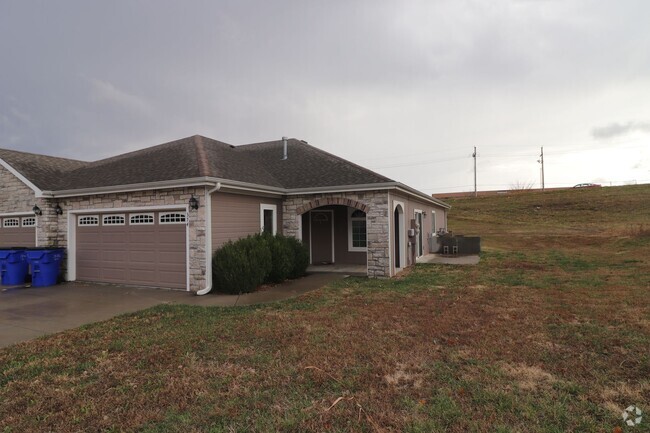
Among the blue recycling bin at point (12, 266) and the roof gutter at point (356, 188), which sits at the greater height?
the roof gutter at point (356, 188)

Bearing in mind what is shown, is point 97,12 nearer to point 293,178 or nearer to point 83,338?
point 293,178

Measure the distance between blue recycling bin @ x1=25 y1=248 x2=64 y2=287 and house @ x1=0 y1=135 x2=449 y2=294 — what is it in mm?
619

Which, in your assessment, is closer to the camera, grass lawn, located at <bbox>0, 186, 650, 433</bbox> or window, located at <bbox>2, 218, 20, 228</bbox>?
grass lawn, located at <bbox>0, 186, 650, 433</bbox>

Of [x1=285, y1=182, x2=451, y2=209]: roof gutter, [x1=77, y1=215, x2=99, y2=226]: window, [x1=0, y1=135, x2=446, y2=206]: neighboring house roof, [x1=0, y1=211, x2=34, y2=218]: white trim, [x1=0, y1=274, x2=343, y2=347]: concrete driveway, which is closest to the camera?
[x1=0, y1=274, x2=343, y2=347]: concrete driveway

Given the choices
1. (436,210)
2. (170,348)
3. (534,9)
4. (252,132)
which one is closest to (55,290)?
(170,348)

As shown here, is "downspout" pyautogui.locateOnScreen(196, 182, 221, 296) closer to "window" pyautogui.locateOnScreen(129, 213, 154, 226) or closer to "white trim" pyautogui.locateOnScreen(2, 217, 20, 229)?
"window" pyautogui.locateOnScreen(129, 213, 154, 226)

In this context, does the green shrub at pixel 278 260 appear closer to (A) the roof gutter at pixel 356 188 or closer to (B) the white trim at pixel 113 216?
(A) the roof gutter at pixel 356 188

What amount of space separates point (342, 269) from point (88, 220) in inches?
329

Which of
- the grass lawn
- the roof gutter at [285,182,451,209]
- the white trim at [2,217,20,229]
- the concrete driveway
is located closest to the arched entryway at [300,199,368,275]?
the roof gutter at [285,182,451,209]

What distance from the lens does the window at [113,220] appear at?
10133 mm

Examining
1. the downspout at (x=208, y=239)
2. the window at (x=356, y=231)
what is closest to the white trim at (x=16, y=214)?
the downspout at (x=208, y=239)

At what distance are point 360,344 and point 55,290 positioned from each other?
8.99m

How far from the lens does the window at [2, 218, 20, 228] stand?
11945mm

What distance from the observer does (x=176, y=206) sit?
917 centimetres
